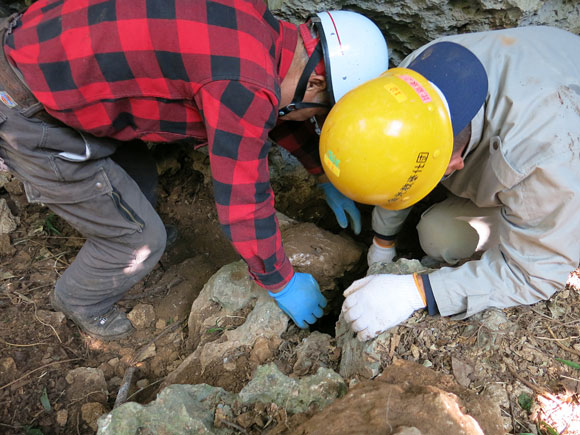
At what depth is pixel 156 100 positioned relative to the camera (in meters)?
1.68

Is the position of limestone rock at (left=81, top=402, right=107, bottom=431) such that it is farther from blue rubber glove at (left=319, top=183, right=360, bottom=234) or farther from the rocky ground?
blue rubber glove at (left=319, top=183, right=360, bottom=234)

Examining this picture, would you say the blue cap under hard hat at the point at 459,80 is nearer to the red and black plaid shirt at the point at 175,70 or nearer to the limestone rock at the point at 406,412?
the red and black plaid shirt at the point at 175,70

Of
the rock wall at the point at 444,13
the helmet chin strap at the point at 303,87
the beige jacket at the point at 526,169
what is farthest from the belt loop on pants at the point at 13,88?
the beige jacket at the point at 526,169

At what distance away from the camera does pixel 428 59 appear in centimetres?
166

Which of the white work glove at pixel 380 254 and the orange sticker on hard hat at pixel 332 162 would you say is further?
the white work glove at pixel 380 254

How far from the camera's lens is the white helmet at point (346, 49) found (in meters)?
1.82

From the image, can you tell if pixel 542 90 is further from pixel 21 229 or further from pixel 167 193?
pixel 21 229

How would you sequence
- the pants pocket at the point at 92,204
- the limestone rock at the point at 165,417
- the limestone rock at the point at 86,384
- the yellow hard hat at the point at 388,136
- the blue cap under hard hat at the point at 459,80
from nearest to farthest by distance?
the limestone rock at the point at 165,417
the yellow hard hat at the point at 388,136
the blue cap under hard hat at the point at 459,80
the pants pocket at the point at 92,204
the limestone rock at the point at 86,384

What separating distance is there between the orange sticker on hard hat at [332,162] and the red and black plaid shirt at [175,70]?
28 centimetres

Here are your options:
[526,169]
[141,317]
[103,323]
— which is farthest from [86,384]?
[526,169]

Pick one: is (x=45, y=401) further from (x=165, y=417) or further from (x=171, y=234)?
(x=171, y=234)

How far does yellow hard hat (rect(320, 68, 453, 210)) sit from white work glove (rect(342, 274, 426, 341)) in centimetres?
42

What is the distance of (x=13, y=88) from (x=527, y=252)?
215 centimetres

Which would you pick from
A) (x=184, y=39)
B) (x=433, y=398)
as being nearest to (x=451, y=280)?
(x=433, y=398)
